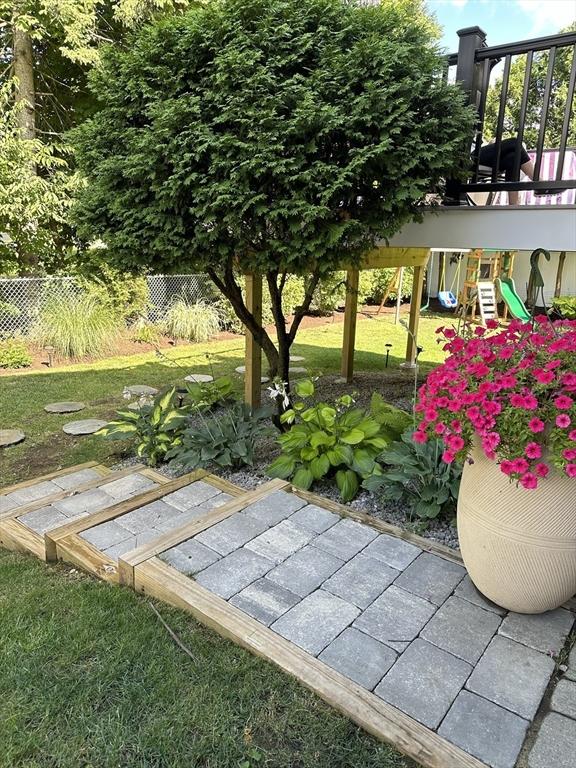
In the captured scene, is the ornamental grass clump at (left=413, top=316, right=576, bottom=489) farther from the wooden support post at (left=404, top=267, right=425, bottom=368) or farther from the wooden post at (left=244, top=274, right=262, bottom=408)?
the wooden support post at (left=404, top=267, right=425, bottom=368)

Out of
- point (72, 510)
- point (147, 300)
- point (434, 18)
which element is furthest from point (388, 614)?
point (434, 18)

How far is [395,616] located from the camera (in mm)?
1971

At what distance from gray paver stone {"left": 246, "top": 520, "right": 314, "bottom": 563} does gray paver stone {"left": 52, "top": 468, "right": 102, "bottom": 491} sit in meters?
1.51

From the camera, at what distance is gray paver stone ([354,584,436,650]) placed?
1.88 m

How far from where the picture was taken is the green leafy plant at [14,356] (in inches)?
262

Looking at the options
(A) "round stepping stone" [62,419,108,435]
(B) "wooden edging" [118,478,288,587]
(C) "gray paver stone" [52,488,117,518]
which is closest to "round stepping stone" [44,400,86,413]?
(A) "round stepping stone" [62,419,108,435]

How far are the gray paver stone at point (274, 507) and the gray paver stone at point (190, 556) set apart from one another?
0.36 meters

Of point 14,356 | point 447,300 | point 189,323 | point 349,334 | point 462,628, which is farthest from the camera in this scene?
point 447,300

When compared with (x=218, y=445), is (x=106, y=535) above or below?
below

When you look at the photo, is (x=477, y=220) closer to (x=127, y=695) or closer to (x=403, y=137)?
(x=403, y=137)

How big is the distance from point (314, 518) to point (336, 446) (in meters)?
0.60

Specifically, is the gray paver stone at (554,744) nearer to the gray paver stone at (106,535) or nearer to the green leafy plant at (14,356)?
the gray paver stone at (106,535)

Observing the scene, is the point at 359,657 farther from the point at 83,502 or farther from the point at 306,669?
the point at 83,502

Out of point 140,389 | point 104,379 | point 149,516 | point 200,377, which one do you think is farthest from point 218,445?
point 104,379
